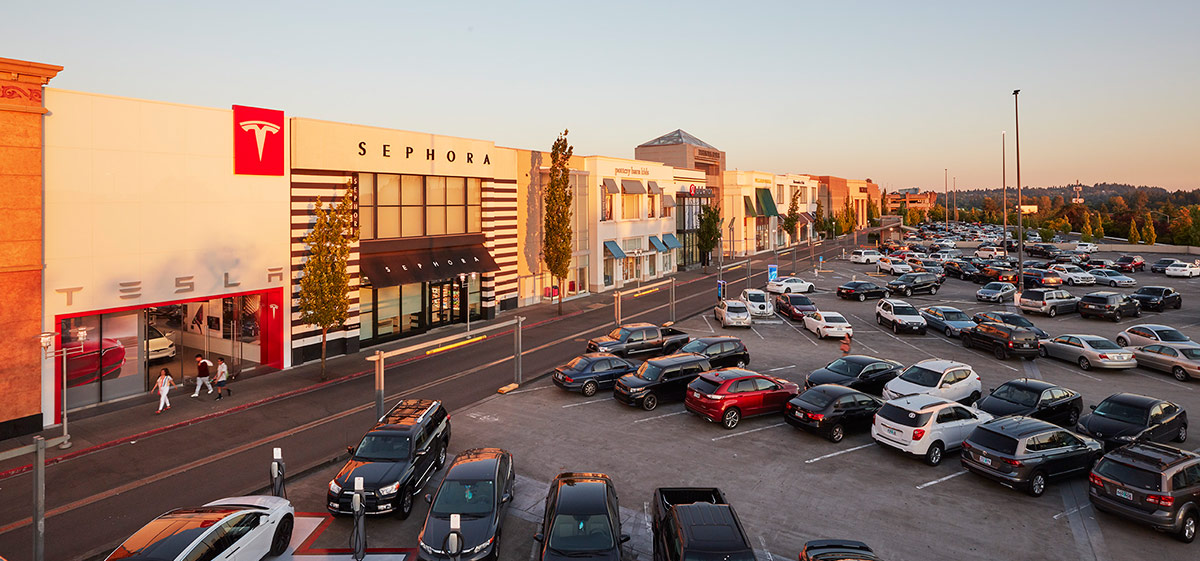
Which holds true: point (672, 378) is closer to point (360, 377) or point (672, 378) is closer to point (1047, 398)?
point (1047, 398)

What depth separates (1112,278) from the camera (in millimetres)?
53625

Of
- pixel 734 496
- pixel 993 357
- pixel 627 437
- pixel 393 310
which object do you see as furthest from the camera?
pixel 393 310

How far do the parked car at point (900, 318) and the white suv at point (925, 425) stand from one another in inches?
701

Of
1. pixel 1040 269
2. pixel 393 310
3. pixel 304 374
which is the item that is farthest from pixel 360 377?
pixel 1040 269

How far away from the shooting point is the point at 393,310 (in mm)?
35250

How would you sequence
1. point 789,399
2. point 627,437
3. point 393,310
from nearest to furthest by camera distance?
point 627,437
point 789,399
point 393,310

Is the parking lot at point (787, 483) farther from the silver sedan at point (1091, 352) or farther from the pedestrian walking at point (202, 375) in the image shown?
the pedestrian walking at point (202, 375)

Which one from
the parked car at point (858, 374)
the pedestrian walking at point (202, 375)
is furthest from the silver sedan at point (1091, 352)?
the pedestrian walking at point (202, 375)

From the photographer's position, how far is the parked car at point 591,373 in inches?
961

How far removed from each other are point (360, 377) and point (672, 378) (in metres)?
13.7

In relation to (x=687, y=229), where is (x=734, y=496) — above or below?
below

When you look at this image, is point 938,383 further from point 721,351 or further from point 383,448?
point 383,448

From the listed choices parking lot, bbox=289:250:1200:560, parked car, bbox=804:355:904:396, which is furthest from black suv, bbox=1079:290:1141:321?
parked car, bbox=804:355:904:396

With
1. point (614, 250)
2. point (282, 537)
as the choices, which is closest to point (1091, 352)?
point (282, 537)
